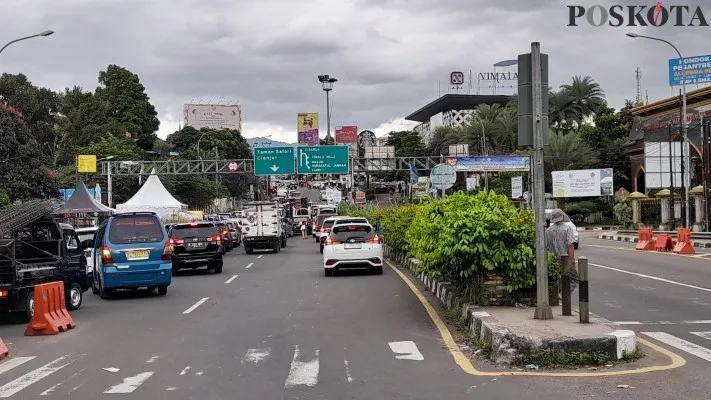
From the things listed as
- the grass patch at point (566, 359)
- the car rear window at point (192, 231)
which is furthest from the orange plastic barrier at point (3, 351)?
the car rear window at point (192, 231)

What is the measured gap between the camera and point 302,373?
26.6ft

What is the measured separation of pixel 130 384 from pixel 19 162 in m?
35.2

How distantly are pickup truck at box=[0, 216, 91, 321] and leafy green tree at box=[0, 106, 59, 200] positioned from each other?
2484cm

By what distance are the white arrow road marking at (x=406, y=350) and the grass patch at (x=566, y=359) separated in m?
1.36

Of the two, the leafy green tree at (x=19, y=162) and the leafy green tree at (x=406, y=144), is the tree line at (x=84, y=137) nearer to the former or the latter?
the leafy green tree at (x=19, y=162)

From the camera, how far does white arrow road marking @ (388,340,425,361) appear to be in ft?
29.3

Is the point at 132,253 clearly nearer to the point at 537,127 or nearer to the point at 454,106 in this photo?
the point at 537,127

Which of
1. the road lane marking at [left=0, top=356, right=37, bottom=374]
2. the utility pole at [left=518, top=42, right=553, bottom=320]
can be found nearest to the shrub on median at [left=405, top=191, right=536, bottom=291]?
the utility pole at [left=518, top=42, right=553, bottom=320]

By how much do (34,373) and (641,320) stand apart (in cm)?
892

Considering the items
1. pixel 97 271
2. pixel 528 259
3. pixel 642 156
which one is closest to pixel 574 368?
pixel 528 259

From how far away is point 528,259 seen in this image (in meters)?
10.9

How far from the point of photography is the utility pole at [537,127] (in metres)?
9.79

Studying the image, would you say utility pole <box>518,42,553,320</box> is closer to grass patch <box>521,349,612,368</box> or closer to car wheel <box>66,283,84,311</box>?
grass patch <box>521,349,612,368</box>

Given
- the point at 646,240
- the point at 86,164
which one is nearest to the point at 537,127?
the point at 646,240
